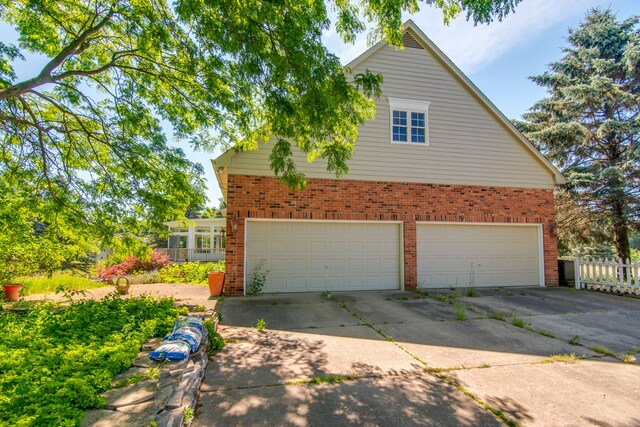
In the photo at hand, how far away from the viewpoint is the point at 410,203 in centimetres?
1034

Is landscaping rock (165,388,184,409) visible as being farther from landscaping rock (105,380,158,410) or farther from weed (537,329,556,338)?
weed (537,329,556,338)

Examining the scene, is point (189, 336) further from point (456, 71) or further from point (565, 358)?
point (456, 71)

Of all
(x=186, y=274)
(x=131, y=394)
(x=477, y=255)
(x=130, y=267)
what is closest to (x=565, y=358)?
(x=131, y=394)

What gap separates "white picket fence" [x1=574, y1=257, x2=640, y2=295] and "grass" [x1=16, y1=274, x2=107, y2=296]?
52.6ft

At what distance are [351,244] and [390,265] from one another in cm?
141

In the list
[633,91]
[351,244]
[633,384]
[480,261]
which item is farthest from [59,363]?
[633,91]

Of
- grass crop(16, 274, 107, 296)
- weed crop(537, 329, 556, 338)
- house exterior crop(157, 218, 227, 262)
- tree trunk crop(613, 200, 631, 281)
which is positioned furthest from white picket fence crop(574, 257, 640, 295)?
house exterior crop(157, 218, 227, 262)

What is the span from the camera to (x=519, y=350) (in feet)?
16.5

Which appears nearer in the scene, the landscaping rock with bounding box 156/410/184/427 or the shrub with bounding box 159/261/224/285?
the landscaping rock with bounding box 156/410/184/427

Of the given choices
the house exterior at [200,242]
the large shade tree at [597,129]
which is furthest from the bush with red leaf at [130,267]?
the large shade tree at [597,129]

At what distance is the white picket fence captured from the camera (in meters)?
9.58

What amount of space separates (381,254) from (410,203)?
5.96 feet

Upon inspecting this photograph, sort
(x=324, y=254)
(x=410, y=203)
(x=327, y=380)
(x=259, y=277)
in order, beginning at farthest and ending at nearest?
(x=410, y=203) → (x=324, y=254) → (x=259, y=277) → (x=327, y=380)

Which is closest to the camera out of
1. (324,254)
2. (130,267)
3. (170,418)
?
(170,418)
